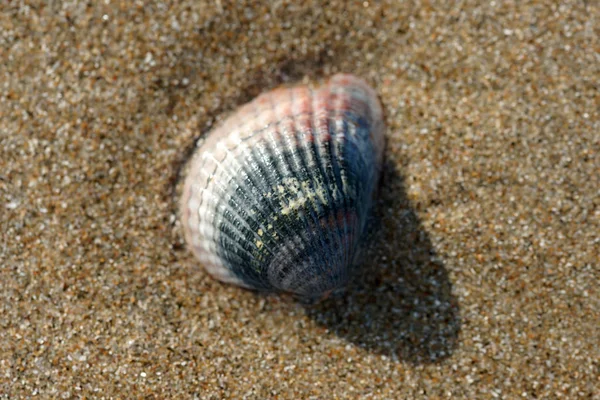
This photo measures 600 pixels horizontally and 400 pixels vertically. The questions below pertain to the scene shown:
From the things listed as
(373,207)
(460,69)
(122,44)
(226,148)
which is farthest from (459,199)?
(122,44)

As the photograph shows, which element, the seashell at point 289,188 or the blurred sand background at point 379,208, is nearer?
the seashell at point 289,188

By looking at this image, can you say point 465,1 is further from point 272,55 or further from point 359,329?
point 359,329

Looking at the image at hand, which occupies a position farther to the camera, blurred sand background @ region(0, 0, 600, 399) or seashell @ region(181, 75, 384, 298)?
blurred sand background @ region(0, 0, 600, 399)

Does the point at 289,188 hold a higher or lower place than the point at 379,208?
higher
